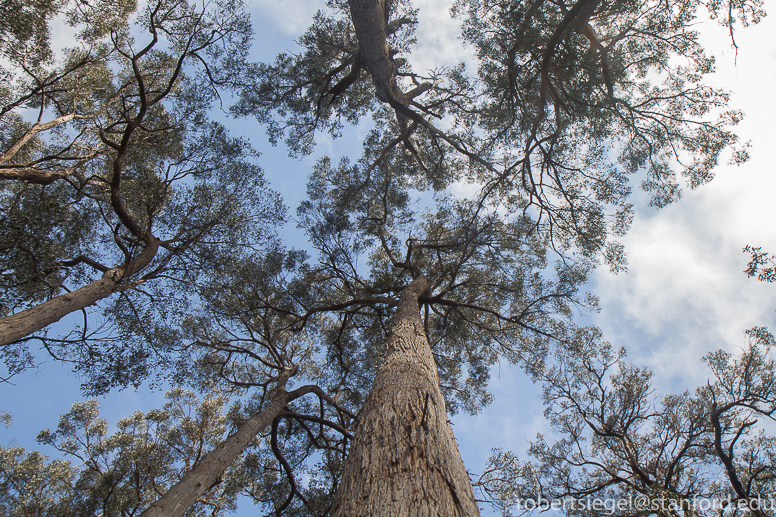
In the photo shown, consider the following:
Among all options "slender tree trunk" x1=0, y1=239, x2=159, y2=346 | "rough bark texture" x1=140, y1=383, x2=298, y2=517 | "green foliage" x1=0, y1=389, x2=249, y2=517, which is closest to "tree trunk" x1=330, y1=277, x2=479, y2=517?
"rough bark texture" x1=140, y1=383, x2=298, y2=517

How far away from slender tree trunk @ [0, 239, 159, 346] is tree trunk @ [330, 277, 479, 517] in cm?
501

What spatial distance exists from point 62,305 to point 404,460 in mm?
6047

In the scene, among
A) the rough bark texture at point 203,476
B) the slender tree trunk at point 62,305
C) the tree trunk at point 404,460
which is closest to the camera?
the tree trunk at point 404,460

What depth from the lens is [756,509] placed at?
700 cm

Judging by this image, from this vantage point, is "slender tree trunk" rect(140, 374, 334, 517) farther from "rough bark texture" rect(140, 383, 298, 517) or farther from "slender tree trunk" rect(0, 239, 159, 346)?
"slender tree trunk" rect(0, 239, 159, 346)

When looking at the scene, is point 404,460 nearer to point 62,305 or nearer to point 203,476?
point 203,476

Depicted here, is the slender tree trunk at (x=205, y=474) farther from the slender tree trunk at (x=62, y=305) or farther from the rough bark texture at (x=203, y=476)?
the slender tree trunk at (x=62, y=305)

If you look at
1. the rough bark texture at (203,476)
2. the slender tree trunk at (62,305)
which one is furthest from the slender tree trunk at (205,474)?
the slender tree trunk at (62,305)

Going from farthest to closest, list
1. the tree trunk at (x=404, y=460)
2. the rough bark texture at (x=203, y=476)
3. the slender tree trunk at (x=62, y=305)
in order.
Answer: the rough bark texture at (x=203, y=476)
the slender tree trunk at (x=62, y=305)
the tree trunk at (x=404, y=460)

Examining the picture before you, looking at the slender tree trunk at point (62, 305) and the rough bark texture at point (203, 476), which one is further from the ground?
the slender tree trunk at point (62, 305)

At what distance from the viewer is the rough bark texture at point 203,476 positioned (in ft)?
16.7

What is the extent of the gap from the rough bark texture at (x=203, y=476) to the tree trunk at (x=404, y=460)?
4.32 meters

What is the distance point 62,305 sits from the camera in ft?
16.9

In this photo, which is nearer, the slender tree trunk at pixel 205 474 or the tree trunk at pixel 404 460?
the tree trunk at pixel 404 460
